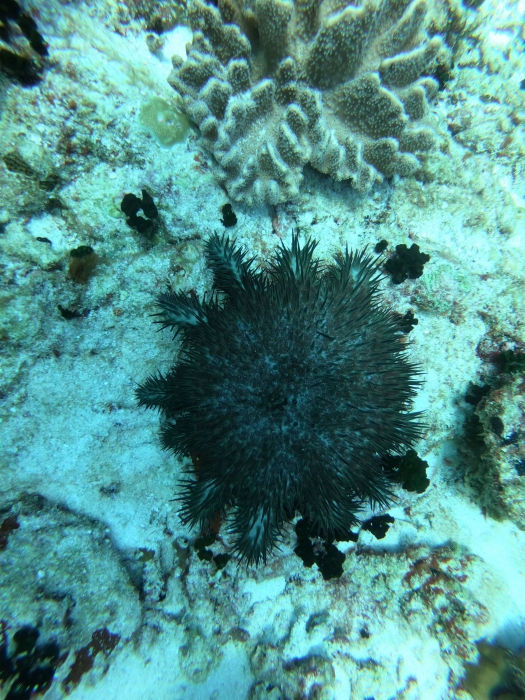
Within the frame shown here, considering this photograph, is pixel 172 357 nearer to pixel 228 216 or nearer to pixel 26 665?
pixel 228 216

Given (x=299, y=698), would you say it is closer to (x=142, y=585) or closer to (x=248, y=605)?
(x=248, y=605)

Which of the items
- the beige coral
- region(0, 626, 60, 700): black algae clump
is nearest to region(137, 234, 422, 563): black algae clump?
the beige coral

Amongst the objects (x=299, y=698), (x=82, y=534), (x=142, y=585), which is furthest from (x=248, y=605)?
(x=82, y=534)

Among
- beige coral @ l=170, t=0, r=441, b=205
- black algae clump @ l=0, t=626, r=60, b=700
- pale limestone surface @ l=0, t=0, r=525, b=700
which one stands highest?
beige coral @ l=170, t=0, r=441, b=205

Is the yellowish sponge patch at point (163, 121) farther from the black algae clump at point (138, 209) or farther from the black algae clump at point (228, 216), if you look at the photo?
the black algae clump at point (228, 216)

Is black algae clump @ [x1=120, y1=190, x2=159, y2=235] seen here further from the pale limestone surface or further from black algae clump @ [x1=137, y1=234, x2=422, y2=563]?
black algae clump @ [x1=137, y1=234, x2=422, y2=563]

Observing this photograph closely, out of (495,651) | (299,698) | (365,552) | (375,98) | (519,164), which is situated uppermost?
(519,164)
